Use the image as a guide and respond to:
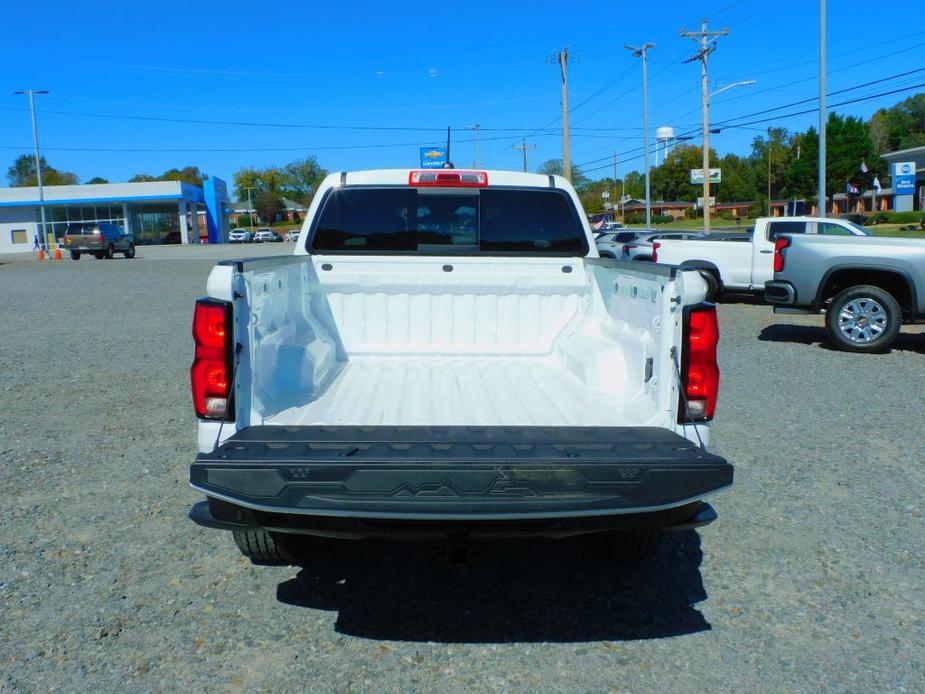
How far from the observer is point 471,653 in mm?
3590

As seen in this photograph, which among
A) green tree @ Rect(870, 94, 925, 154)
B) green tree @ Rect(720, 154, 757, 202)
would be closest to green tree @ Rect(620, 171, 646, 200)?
green tree @ Rect(720, 154, 757, 202)

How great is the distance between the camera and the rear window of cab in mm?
5535

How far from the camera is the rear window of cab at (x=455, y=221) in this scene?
18.2 feet

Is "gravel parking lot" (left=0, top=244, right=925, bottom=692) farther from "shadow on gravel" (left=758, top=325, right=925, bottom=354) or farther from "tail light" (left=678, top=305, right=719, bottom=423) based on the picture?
"shadow on gravel" (left=758, top=325, right=925, bottom=354)

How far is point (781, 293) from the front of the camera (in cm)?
1181

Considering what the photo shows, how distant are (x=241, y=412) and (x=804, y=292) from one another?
9768 mm

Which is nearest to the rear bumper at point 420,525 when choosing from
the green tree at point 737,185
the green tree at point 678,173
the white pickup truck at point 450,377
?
the white pickup truck at point 450,377

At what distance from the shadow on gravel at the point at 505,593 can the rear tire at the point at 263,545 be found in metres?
0.17

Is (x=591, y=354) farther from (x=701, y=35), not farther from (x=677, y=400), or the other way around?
(x=701, y=35)

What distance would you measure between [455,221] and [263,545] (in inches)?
99.6

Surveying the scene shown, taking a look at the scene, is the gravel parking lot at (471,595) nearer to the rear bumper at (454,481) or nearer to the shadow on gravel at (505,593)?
the shadow on gravel at (505,593)

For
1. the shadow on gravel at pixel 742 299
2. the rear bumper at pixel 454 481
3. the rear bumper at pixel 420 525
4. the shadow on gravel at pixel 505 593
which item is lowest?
the shadow on gravel at pixel 505 593

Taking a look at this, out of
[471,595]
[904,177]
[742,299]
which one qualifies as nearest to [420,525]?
[471,595]

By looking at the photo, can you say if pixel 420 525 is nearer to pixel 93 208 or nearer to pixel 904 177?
pixel 904 177
